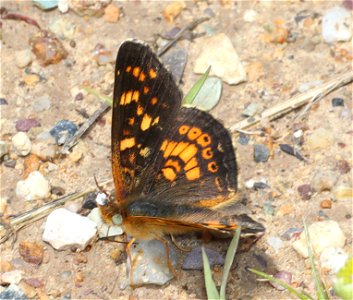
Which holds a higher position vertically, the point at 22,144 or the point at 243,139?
the point at 22,144

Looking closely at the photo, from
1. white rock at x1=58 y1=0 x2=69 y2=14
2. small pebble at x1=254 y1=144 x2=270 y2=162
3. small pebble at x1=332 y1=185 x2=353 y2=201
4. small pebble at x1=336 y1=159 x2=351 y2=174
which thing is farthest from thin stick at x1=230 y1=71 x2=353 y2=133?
white rock at x1=58 y1=0 x2=69 y2=14

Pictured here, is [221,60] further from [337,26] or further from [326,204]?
[326,204]

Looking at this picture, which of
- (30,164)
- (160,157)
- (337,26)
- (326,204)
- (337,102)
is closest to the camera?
(160,157)

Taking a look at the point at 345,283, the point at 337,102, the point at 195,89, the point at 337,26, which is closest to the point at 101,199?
the point at 195,89

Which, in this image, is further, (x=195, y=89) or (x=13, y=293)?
(x=195, y=89)

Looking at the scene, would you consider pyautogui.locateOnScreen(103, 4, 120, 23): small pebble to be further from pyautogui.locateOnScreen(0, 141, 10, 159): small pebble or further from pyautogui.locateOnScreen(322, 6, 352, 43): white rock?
pyautogui.locateOnScreen(322, 6, 352, 43): white rock

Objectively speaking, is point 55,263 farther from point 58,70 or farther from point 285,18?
point 285,18
